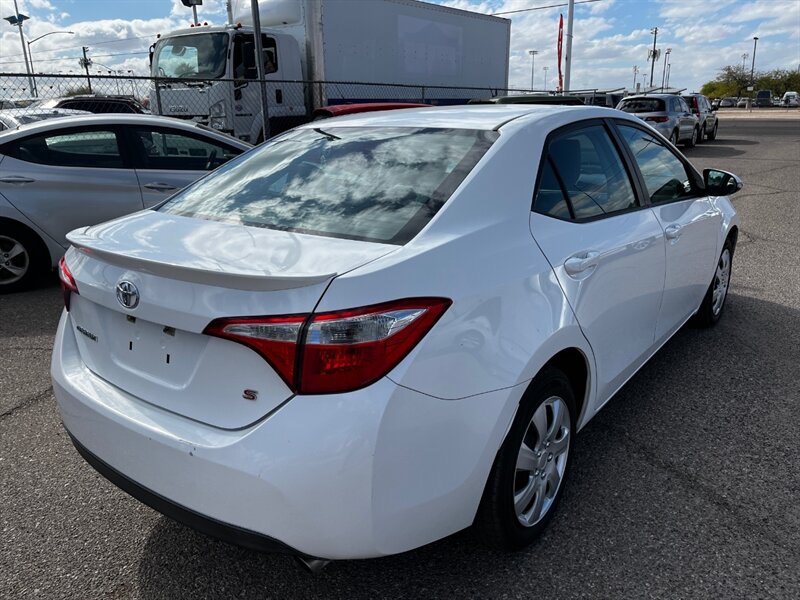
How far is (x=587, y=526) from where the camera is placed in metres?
2.59

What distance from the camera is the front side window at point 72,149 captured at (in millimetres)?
5922

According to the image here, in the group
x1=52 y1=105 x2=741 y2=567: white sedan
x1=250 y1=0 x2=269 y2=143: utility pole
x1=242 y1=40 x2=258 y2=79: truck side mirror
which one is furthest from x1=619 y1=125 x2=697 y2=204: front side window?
x1=242 y1=40 x2=258 y2=79: truck side mirror

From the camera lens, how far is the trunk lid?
1.82 meters

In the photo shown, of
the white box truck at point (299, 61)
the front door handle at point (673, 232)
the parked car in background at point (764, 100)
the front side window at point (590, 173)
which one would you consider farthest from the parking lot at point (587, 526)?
the parked car in background at point (764, 100)

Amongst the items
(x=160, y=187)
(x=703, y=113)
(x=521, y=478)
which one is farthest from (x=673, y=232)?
(x=703, y=113)

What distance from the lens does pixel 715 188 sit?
409 cm

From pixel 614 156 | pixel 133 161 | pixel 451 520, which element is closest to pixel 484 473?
pixel 451 520

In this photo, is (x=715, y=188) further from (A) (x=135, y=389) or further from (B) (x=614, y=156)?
(A) (x=135, y=389)

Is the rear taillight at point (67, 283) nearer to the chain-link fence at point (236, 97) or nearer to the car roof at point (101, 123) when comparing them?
the car roof at point (101, 123)

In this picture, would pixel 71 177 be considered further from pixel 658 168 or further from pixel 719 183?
pixel 719 183

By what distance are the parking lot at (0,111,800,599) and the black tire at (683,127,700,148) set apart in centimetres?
1943

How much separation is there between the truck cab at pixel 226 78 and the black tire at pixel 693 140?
14.3m

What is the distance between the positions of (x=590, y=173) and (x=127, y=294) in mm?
2050

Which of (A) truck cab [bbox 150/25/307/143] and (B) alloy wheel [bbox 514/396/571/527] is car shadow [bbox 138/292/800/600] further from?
(A) truck cab [bbox 150/25/307/143]
